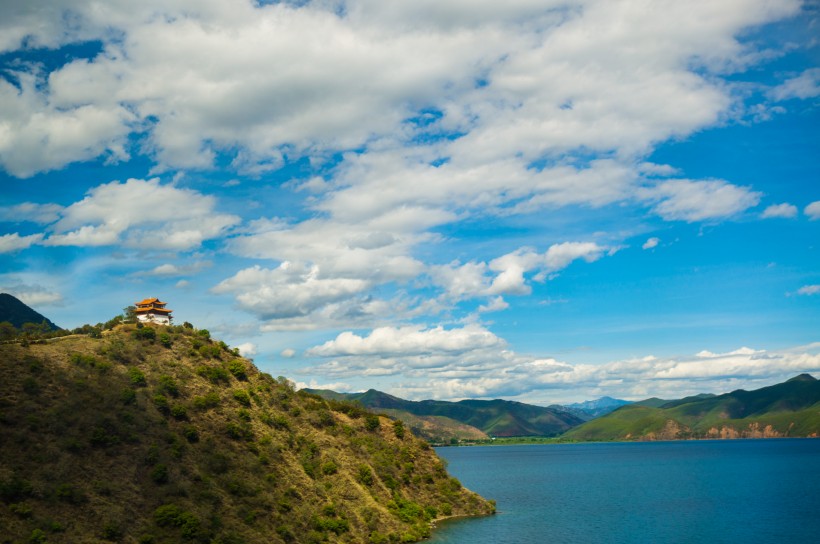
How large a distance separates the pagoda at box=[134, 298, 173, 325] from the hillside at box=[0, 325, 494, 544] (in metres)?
30.0

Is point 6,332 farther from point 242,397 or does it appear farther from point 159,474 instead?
point 159,474

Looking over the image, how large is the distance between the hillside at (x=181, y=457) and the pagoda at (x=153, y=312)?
30.0 m

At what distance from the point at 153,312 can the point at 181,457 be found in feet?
243

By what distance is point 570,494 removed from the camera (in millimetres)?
189000

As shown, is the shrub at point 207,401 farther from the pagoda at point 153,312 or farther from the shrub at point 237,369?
the pagoda at point 153,312

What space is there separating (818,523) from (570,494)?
7438cm

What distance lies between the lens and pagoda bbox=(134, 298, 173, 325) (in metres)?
152

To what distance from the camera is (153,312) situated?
154625 millimetres

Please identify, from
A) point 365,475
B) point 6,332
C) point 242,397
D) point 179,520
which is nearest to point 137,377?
point 242,397

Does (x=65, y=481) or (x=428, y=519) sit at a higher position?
(x=65, y=481)

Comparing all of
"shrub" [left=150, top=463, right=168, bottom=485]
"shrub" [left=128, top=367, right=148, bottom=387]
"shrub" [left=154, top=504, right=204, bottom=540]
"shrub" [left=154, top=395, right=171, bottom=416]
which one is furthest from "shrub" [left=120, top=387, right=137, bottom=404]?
"shrub" [left=154, top=504, right=204, bottom=540]

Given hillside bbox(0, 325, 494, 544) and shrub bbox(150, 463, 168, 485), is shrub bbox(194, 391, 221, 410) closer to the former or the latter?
hillside bbox(0, 325, 494, 544)

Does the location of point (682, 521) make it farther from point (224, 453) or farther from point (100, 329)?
point (100, 329)

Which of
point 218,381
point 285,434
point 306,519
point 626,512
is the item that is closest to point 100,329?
point 218,381
